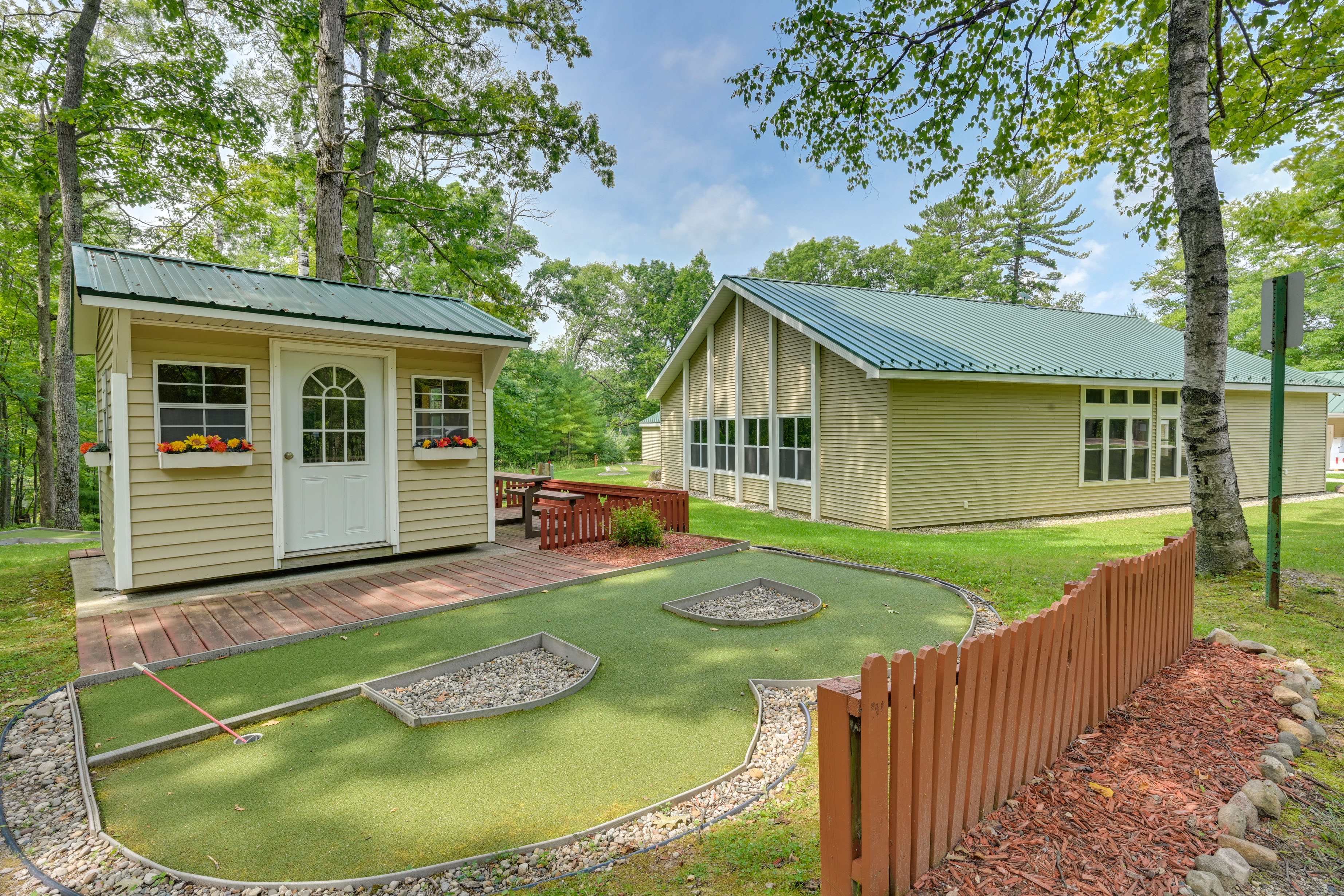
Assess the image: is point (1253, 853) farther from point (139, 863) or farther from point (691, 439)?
point (691, 439)

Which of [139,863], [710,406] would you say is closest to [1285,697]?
[139,863]

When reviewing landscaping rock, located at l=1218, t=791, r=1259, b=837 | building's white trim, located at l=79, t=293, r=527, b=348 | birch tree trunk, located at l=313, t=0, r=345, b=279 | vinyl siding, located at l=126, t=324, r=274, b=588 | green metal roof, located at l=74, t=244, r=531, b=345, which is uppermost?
birch tree trunk, located at l=313, t=0, r=345, b=279

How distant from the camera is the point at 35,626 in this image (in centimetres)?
540

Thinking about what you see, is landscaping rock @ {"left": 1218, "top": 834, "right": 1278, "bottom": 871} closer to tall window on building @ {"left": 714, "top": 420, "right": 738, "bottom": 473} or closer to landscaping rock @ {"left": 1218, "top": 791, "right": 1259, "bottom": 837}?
landscaping rock @ {"left": 1218, "top": 791, "right": 1259, "bottom": 837}

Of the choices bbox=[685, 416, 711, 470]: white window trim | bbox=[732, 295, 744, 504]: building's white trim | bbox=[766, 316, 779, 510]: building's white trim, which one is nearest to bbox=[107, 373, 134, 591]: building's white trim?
bbox=[766, 316, 779, 510]: building's white trim

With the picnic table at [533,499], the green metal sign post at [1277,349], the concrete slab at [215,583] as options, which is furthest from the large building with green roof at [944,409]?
the concrete slab at [215,583]

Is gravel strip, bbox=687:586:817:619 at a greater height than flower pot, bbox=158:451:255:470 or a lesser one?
lesser

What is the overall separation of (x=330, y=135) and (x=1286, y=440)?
24.3 m

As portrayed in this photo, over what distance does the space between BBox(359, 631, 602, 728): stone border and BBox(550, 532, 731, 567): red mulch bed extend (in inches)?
111

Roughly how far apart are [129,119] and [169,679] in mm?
13475

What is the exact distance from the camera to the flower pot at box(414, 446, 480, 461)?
24.6ft

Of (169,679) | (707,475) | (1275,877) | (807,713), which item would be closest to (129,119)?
(169,679)

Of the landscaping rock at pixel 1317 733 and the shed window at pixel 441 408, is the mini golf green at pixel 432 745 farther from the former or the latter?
the shed window at pixel 441 408

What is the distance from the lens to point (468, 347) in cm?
786
